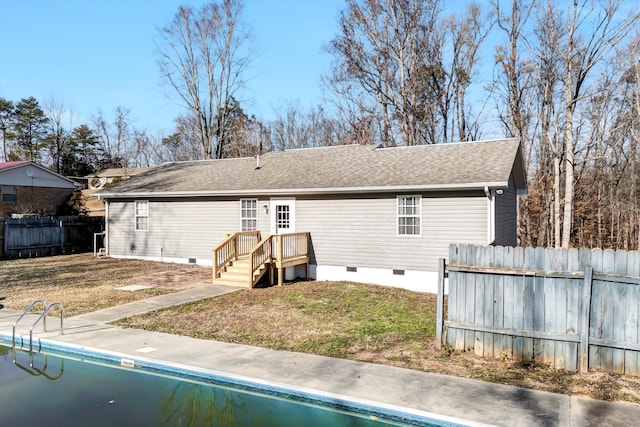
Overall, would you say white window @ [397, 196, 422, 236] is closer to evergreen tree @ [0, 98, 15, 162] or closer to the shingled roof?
the shingled roof

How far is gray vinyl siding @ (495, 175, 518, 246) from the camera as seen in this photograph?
13397 millimetres

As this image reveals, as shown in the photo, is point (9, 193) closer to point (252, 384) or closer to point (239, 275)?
point (239, 275)

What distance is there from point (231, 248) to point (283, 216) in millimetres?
2257

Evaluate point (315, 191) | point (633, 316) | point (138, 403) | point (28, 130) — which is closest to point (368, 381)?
point (138, 403)

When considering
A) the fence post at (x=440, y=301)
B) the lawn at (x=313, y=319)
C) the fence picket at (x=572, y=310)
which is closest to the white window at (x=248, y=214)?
the lawn at (x=313, y=319)

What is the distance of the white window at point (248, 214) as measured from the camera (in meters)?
16.0

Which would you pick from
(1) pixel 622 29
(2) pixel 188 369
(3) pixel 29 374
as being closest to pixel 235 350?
(2) pixel 188 369

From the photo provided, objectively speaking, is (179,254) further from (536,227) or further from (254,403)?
(536,227)

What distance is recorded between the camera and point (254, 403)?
5.56 metres

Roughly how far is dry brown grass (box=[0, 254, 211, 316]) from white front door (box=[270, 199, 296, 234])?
9.27ft

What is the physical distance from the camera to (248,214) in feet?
52.9

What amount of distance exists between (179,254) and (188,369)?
12.1 meters

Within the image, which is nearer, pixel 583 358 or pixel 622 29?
pixel 583 358

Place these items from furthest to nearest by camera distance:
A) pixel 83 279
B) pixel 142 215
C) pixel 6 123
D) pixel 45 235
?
pixel 6 123 < pixel 45 235 < pixel 142 215 < pixel 83 279
